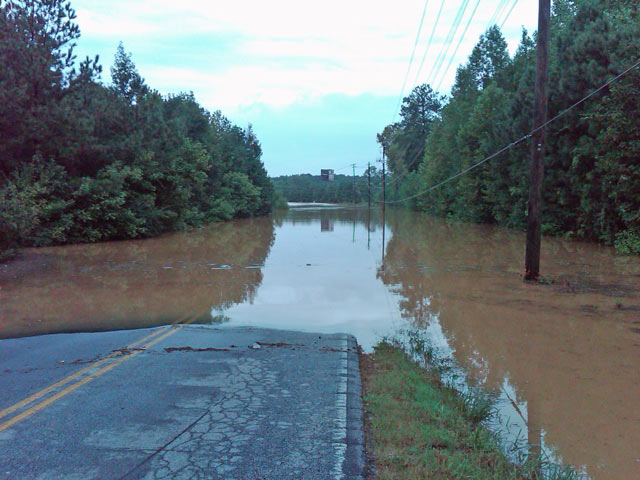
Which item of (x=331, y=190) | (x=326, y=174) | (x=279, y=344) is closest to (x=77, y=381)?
(x=279, y=344)

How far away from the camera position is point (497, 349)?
9.05 meters

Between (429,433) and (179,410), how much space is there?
245 cm

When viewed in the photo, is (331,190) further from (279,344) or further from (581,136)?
(279,344)

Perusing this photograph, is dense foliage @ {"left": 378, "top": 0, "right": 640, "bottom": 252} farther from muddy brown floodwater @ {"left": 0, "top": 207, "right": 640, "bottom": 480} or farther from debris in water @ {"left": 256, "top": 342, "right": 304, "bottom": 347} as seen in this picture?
debris in water @ {"left": 256, "top": 342, "right": 304, "bottom": 347}

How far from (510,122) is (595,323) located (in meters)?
25.5

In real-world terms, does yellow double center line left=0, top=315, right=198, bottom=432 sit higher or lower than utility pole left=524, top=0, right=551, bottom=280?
lower

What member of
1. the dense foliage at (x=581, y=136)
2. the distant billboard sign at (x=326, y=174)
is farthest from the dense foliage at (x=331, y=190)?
the dense foliage at (x=581, y=136)

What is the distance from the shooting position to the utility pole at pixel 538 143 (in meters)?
14.1

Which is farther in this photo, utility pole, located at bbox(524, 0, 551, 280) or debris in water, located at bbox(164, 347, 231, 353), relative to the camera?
utility pole, located at bbox(524, 0, 551, 280)

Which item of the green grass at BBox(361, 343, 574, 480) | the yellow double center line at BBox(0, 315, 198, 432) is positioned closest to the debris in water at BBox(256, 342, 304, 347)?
the green grass at BBox(361, 343, 574, 480)

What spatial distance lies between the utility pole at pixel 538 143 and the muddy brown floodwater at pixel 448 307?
1.07m

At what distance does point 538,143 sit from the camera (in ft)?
48.4

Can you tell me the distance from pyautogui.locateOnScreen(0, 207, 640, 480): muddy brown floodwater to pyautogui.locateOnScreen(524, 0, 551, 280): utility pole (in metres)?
1.07

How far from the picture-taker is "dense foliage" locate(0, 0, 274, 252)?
23.1 metres
